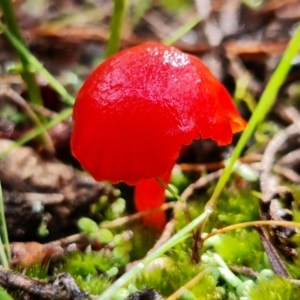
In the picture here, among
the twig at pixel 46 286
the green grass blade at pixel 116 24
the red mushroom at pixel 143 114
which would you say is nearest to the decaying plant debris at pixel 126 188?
the twig at pixel 46 286

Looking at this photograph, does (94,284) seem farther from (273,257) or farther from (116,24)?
(116,24)

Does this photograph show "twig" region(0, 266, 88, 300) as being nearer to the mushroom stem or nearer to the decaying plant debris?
the decaying plant debris

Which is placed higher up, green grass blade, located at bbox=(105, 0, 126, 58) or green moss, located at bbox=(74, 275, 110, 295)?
green grass blade, located at bbox=(105, 0, 126, 58)

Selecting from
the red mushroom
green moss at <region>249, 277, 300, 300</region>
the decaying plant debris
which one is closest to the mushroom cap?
the red mushroom

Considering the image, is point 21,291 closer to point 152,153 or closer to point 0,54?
point 152,153

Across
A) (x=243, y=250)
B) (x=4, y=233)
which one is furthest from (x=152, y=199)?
(x=4, y=233)

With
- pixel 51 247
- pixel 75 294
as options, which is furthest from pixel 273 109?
pixel 75 294
